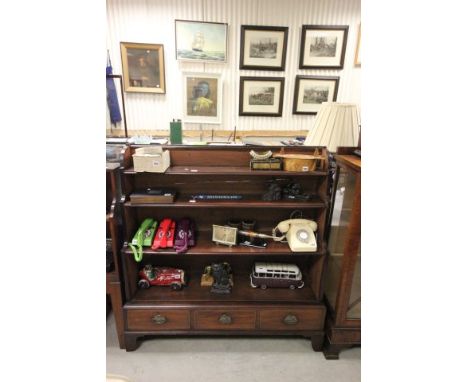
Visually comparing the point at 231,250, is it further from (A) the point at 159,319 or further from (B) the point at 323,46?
(B) the point at 323,46

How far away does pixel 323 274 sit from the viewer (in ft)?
5.02

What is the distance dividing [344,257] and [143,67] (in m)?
2.68

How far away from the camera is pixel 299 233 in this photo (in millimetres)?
1514

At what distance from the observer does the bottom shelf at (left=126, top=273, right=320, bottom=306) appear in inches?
60.7

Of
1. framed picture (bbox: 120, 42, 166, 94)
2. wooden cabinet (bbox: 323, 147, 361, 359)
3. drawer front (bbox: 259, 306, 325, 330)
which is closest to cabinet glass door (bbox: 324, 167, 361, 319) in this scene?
wooden cabinet (bbox: 323, 147, 361, 359)

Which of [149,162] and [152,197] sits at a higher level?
[149,162]

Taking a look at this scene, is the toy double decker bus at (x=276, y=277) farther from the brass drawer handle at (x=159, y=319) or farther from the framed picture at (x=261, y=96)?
the framed picture at (x=261, y=96)

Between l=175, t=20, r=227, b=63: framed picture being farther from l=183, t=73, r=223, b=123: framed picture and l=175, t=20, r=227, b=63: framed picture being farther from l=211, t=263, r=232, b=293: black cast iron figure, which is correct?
l=211, t=263, r=232, b=293: black cast iron figure

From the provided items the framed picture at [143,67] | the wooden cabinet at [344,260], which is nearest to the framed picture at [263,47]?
the framed picture at [143,67]

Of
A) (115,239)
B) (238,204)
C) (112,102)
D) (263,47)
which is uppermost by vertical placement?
(263,47)

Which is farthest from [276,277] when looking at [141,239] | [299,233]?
[141,239]
